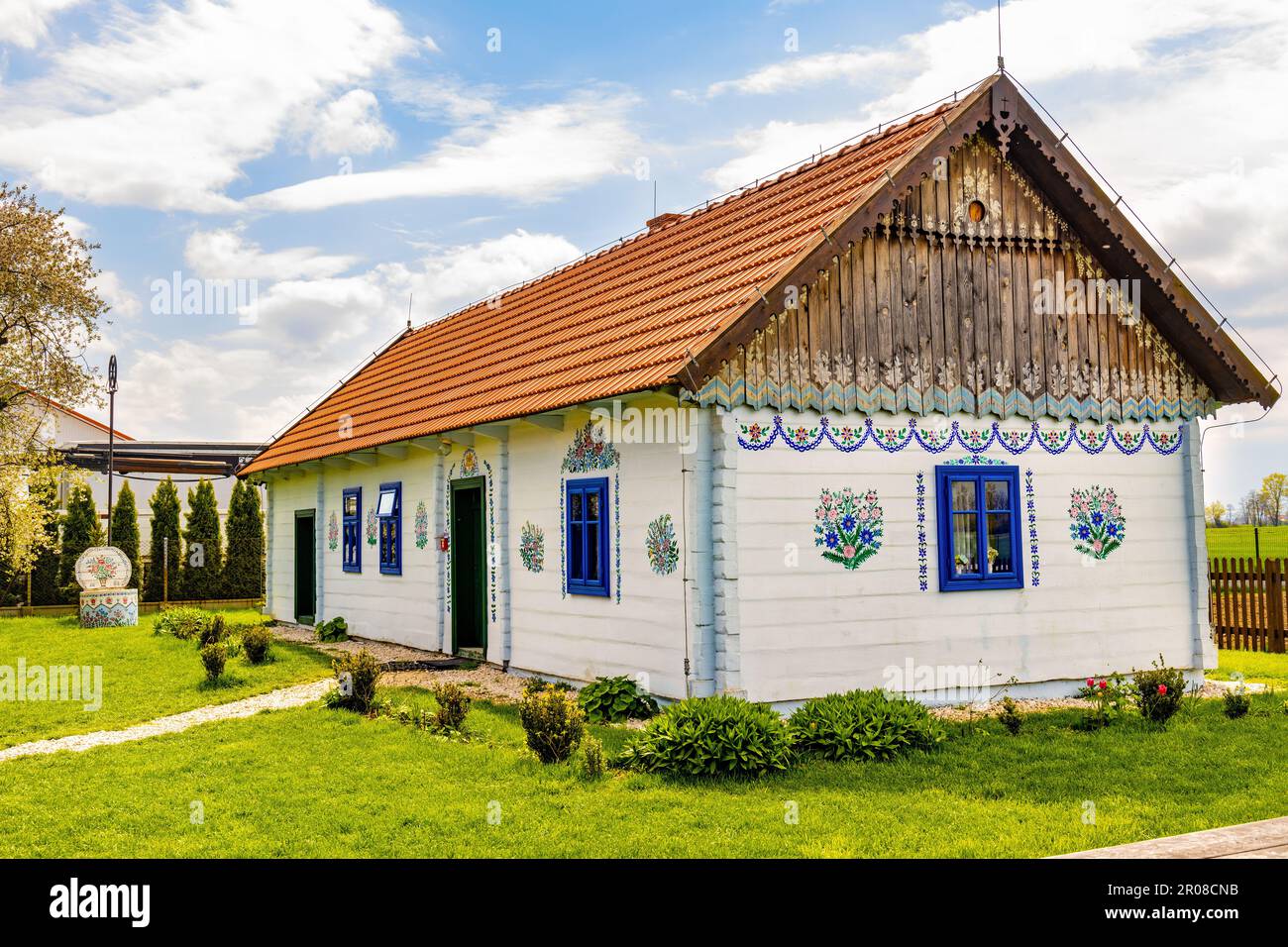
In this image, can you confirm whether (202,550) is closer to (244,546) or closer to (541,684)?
(244,546)

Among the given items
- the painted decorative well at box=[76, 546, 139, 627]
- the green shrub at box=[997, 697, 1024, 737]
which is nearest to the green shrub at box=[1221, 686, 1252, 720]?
the green shrub at box=[997, 697, 1024, 737]

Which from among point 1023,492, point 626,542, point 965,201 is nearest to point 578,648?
point 626,542

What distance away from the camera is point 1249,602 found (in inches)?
742

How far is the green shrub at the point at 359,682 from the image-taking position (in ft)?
40.5

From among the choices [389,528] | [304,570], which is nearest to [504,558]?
[389,528]

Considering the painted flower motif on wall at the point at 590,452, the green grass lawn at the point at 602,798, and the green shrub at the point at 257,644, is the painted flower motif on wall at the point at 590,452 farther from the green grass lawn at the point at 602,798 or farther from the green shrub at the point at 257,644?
the green shrub at the point at 257,644

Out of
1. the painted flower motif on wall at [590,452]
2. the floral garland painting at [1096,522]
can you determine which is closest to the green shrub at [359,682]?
the painted flower motif on wall at [590,452]

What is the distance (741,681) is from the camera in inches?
433

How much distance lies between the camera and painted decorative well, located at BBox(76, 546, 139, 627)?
82.6 ft

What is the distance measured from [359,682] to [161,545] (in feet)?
72.6

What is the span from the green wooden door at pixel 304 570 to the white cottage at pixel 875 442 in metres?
8.97

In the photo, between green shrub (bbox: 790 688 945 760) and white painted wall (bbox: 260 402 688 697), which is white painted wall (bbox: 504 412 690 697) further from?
green shrub (bbox: 790 688 945 760)
